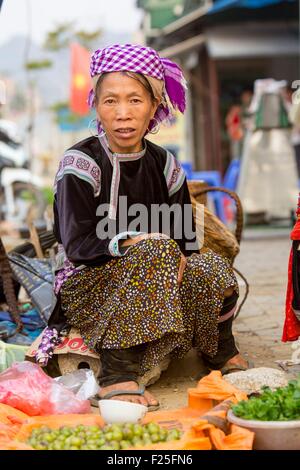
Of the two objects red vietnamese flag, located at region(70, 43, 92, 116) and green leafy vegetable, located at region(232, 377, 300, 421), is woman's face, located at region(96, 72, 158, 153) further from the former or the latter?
red vietnamese flag, located at region(70, 43, 92, 116)

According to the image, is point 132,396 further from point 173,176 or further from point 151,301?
point 173,176

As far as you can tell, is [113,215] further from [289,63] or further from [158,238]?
[289,63]

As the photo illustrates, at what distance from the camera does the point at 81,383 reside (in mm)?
3648

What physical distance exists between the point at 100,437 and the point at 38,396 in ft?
2.38

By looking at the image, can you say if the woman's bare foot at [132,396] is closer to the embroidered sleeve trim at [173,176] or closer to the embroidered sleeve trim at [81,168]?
the embroidered sleeve trim at [81,168]

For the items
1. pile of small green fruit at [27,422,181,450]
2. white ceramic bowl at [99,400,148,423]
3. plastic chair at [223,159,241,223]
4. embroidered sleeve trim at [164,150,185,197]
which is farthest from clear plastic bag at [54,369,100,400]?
plastic chair at [223,159,241,223]

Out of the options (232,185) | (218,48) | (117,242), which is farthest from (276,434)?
(218,48)

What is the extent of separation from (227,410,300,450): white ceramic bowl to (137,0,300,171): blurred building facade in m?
11.9

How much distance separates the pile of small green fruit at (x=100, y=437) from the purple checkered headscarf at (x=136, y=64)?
169cm

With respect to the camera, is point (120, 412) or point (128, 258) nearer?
point (120, 412)

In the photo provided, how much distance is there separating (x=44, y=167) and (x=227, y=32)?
2048cm

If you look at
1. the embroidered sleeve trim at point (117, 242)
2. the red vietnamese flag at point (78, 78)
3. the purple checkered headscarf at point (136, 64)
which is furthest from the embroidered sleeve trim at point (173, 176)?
the red vietnamese flag at point (78, 78)

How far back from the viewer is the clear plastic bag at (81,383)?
142 inches

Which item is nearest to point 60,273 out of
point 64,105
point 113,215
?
point 113,215
